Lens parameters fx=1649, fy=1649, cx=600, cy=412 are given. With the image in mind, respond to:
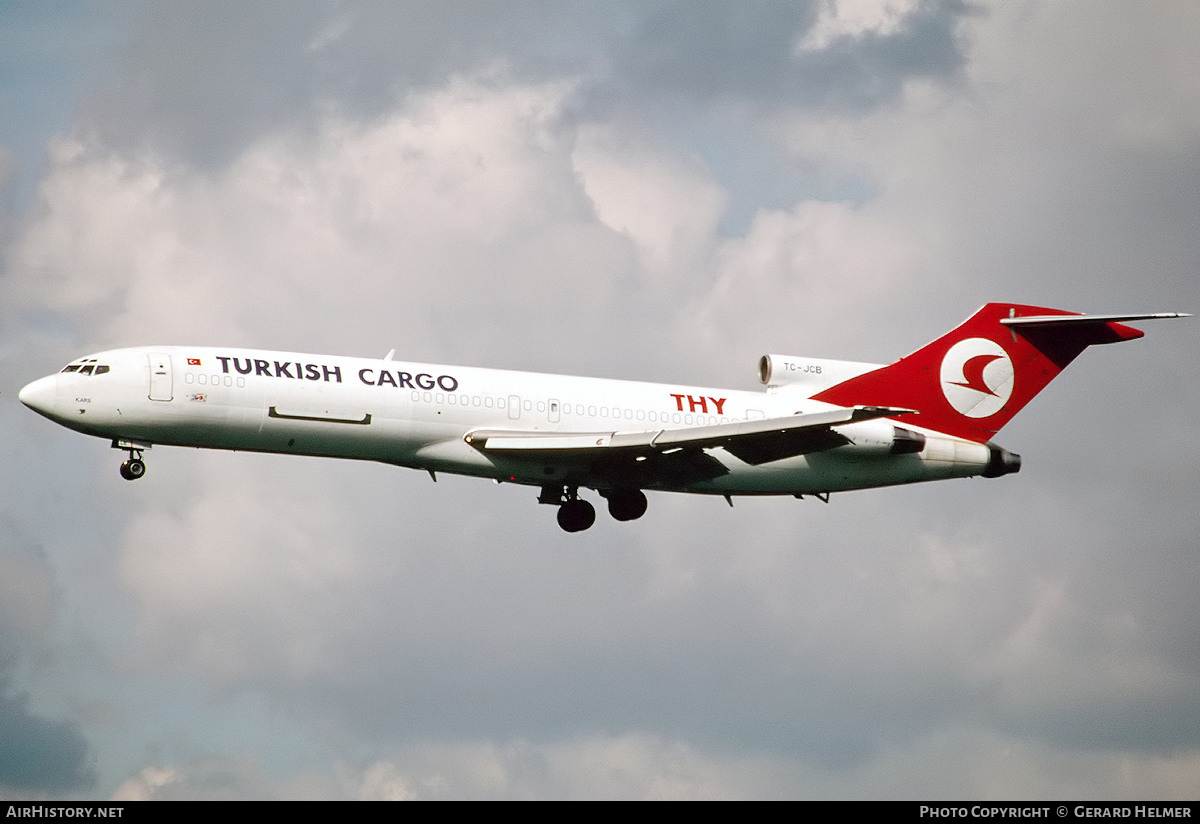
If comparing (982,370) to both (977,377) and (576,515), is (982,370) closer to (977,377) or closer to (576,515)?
(977,377)

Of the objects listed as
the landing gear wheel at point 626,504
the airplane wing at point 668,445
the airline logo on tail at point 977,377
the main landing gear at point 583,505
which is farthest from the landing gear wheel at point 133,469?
the airline logo on tail at point 977,377

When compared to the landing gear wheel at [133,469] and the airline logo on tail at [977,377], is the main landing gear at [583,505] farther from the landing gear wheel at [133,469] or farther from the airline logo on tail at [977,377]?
the landing gear wheel at [133,469]

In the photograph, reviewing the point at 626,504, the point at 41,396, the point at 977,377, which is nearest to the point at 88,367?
the point at 41,396

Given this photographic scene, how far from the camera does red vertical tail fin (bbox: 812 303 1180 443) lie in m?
52.1

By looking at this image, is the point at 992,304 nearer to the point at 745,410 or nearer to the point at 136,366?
Result: the point at 745,410

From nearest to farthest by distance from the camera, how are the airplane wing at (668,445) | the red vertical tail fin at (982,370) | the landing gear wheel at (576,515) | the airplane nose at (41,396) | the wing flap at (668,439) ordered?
the airplane nose at (41,396)
the wing flap at (668,439)
the airplane wing at (668,445)
the landing gear wheel at (576,515)
the red vertical tail fin at (982,370)

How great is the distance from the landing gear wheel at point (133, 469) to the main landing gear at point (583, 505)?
11970 mm

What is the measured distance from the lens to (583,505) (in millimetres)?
50750

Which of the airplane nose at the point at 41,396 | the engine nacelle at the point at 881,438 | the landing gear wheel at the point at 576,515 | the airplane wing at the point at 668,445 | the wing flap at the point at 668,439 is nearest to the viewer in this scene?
the airplane nose at the point at 41,396

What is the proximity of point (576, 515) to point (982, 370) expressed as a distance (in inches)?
543

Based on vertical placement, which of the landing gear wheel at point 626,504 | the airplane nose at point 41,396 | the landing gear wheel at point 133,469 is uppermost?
the airplane nose at point 41,396

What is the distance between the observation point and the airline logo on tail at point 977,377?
52344 mm

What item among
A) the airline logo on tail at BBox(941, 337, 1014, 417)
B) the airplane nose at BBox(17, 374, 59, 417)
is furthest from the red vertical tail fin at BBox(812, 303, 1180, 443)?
the airplane nose at BBox(17, 374, 59, 417)
